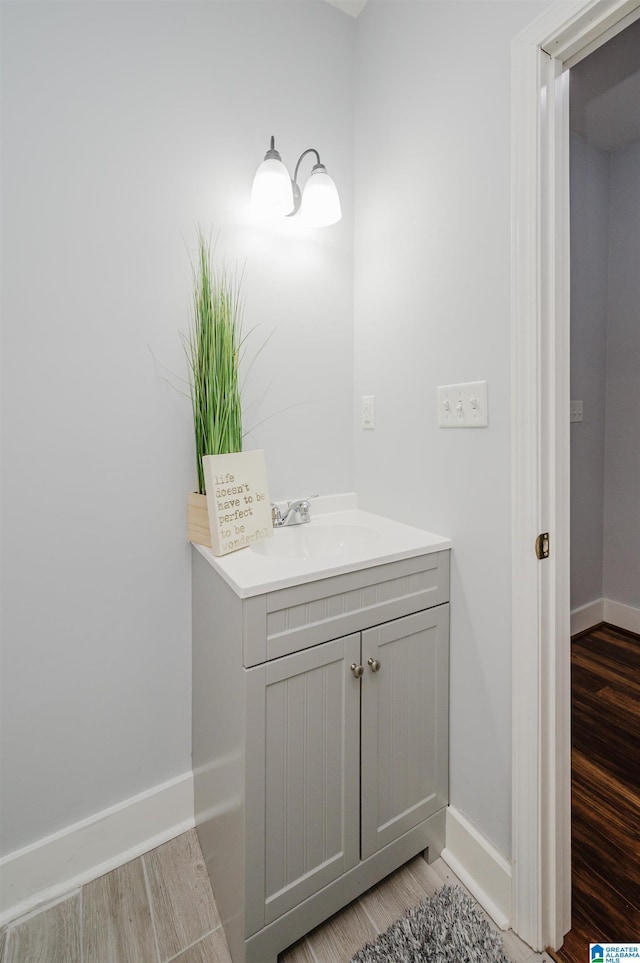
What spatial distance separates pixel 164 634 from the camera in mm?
1322

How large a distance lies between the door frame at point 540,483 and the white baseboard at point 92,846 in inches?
37.4

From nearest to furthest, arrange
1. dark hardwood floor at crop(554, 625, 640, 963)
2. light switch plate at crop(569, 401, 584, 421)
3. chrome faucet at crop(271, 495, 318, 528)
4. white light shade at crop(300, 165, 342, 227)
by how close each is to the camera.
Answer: dark hardwood floor at crop(554, 625, 640, 963)
white light shade at crop(300, 165, 342, 227)
chrome faucet at crop(271, 495, 318, 528)
light switch plate at crop(569, 401, 584, 421)

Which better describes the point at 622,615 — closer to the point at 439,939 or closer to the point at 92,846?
the point at 439,939

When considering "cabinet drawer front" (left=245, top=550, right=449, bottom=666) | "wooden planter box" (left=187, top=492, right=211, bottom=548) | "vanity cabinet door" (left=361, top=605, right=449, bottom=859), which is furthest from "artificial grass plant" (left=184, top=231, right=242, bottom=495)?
"vanity cabinet door" (left=361, top=605, right=449, bottom=859)

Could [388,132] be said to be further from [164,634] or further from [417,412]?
[164,634]

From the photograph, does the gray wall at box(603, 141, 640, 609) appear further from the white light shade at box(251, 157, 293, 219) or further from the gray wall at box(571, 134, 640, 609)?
the white light shade at box(251, 157, 293, 219)

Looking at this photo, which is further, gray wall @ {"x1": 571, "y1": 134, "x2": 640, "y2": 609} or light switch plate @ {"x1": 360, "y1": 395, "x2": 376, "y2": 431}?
gray wall @ {"x1": 571, "y1": 134, "x2": 640, "y2": 609}

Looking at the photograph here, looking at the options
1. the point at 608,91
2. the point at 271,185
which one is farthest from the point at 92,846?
the point at 608,91

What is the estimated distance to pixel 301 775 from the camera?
0.97 metres

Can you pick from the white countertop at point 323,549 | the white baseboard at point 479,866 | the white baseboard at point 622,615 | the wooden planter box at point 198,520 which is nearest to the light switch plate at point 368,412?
the white countertop at point 323,549

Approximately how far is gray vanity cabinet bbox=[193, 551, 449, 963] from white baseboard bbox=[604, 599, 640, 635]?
5.97ft

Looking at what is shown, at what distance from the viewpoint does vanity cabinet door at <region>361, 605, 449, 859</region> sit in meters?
1.08

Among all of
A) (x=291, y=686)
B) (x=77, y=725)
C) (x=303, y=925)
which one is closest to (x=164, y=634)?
(x=77, y=725)

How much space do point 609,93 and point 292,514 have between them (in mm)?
2192
